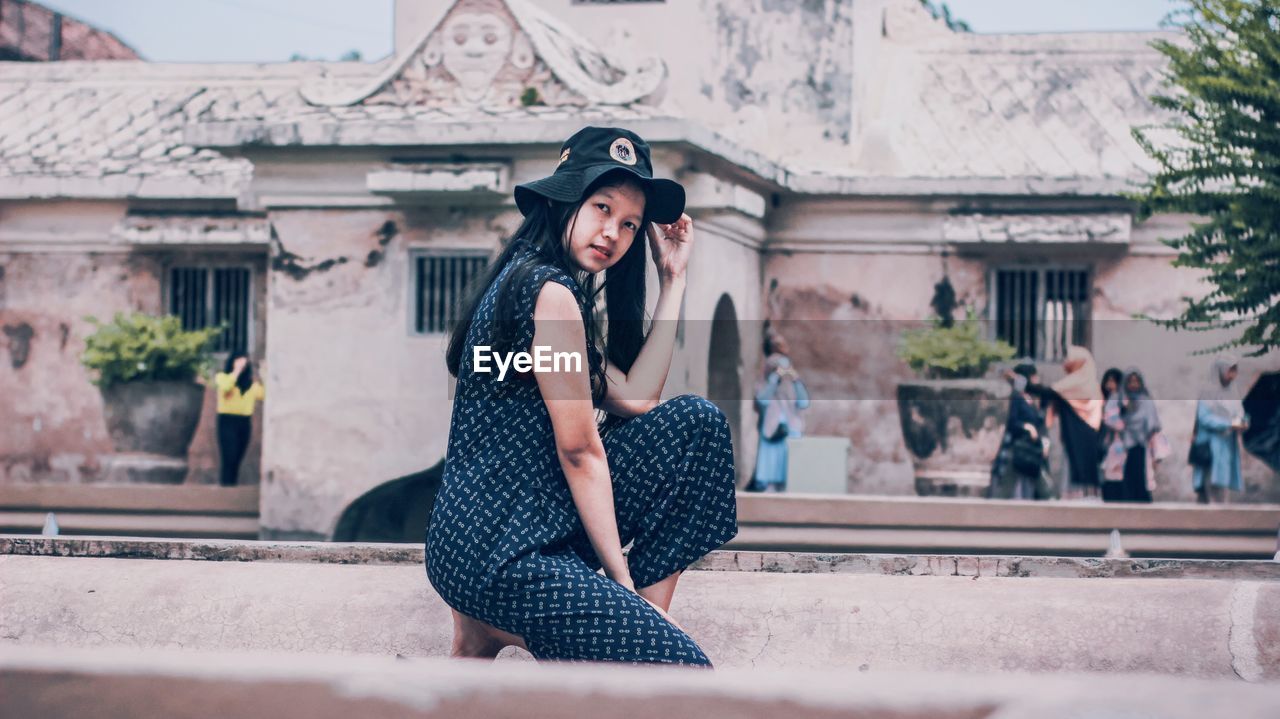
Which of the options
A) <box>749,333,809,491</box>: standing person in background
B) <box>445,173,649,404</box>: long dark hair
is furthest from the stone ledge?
<box>749,333,809,491</box>: standing person in background

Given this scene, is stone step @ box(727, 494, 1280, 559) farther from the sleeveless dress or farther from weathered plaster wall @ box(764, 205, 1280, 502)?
the sleeveless dress

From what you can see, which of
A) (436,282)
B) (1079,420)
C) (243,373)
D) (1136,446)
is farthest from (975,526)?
(243,373)

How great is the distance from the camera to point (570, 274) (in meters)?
2.81

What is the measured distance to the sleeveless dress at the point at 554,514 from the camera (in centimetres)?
249

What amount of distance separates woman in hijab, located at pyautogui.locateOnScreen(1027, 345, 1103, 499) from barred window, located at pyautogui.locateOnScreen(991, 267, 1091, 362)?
166cm

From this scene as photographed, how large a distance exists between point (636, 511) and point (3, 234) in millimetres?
11867

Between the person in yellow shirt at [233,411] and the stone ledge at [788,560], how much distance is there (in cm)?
743

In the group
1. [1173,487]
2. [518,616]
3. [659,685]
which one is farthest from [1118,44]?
[659,685]

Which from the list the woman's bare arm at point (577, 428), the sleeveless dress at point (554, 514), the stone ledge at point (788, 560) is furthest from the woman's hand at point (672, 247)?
the stone ledge at point (788, 560)

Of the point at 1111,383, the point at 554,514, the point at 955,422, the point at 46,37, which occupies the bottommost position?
the point at 955,422

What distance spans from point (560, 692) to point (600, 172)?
5.81ft

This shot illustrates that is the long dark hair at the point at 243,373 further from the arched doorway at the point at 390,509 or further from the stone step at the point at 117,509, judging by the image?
the arched doorway at the point at 390,509

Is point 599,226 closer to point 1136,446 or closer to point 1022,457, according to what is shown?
point 1022,457

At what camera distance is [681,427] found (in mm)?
2826
